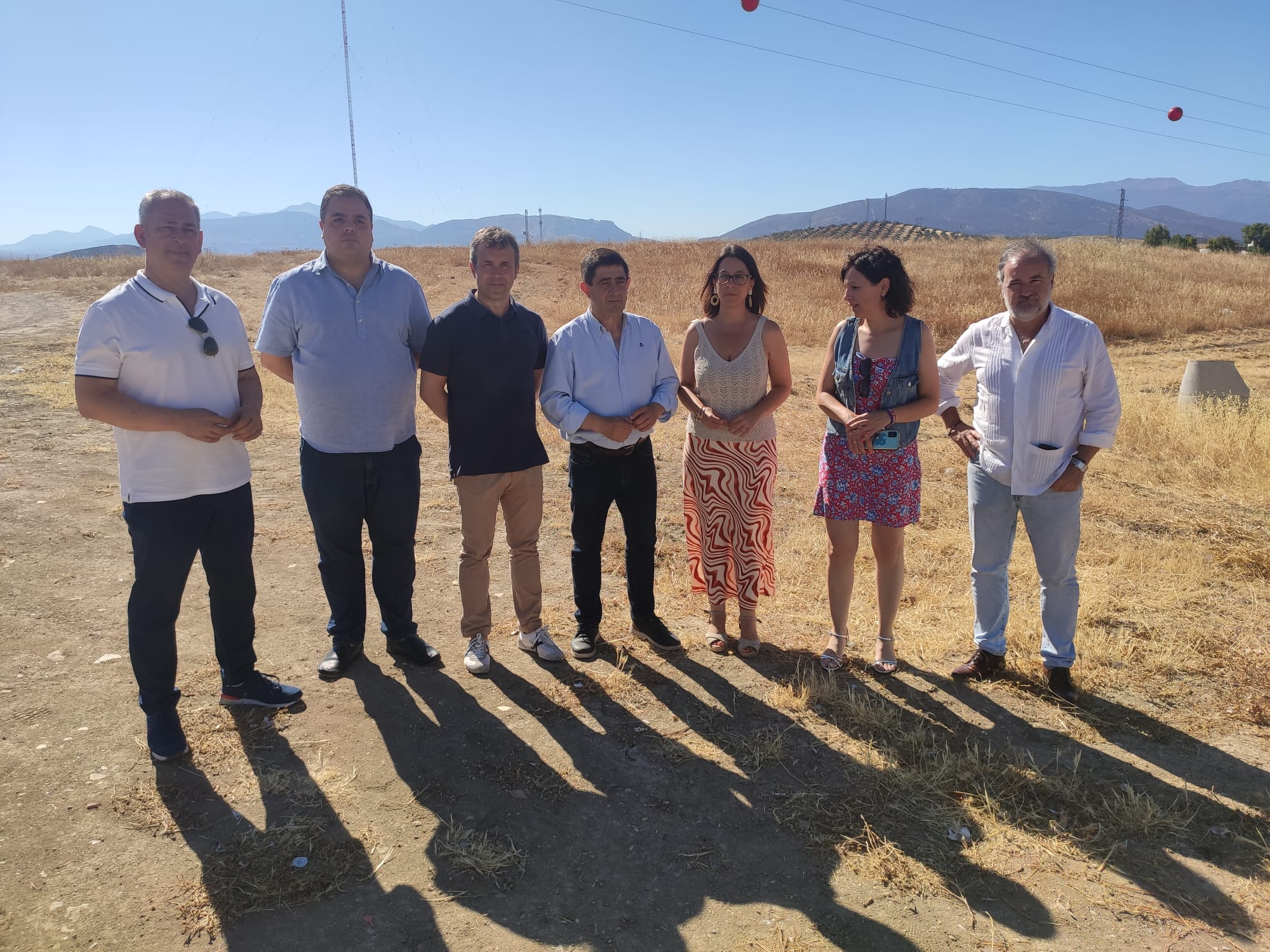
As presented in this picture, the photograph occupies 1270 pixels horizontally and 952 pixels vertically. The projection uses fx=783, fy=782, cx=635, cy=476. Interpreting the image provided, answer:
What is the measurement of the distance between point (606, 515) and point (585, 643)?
2.21ft

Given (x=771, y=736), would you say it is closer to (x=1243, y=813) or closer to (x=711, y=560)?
(x=711, y=560)

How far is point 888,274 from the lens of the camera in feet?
11.3

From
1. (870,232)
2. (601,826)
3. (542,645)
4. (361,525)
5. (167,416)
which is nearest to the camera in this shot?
(601,826)

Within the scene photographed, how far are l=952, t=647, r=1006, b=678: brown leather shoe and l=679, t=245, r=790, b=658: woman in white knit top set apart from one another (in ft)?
3.19

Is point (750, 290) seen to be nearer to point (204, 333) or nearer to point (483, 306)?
point (483, 306)

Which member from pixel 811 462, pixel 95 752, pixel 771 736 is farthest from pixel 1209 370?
pixel 95 752

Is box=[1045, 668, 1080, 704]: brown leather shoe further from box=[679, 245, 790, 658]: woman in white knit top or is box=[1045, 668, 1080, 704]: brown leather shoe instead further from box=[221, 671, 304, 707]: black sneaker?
box=[221, 671, 304, 707]: black sneaker

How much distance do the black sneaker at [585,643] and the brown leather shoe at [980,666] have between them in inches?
69.3

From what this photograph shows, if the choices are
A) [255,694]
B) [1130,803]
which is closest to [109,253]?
[255,694]

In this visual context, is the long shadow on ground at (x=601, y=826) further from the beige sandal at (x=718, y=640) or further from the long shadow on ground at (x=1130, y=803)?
the long shadow on ground at (x=1130, y=803)

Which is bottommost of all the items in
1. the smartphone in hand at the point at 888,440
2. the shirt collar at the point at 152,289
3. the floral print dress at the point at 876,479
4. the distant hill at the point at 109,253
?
the floral print dress at the point at 876,479

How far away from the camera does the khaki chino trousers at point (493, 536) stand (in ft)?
11.9

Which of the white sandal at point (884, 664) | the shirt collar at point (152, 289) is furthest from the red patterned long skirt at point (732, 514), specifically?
the shirt collar at point (152, 289)

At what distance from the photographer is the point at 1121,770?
3.06m
